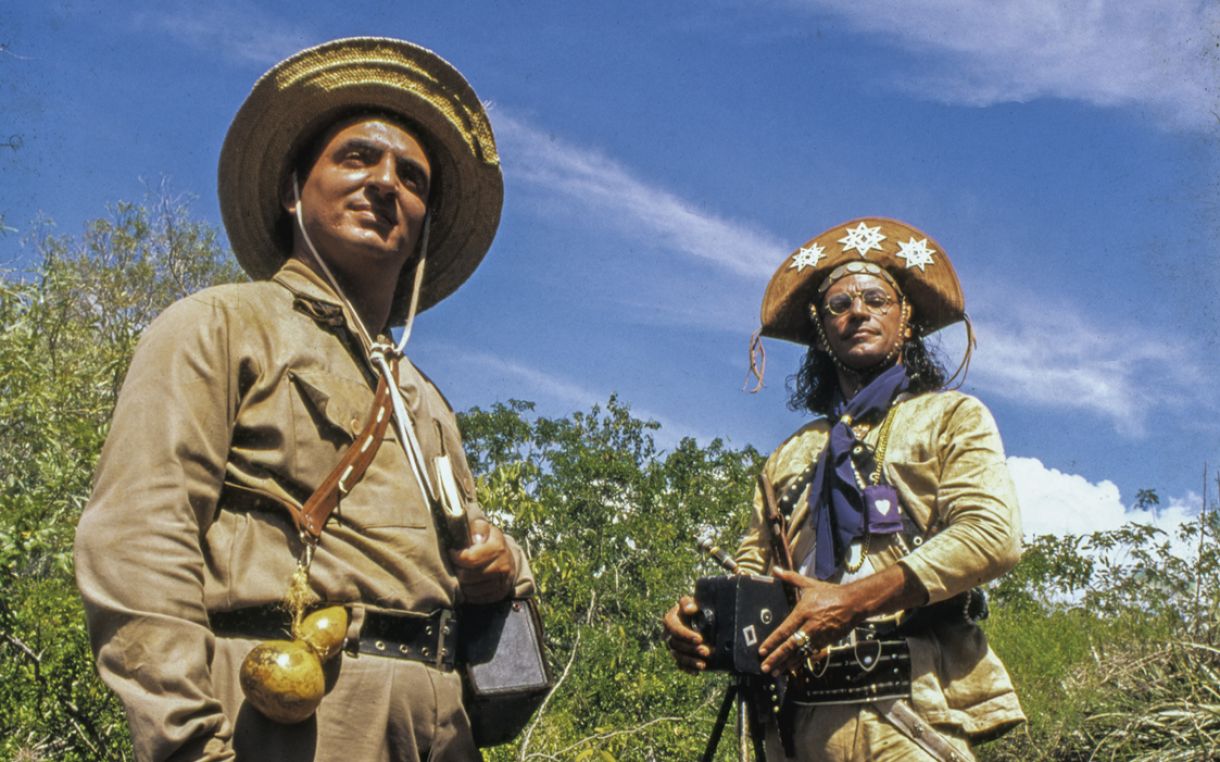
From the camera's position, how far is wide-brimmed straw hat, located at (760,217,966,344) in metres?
4.17

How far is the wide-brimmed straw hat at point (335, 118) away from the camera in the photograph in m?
3.10

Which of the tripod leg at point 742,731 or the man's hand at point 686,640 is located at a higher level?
the man's hand at point 686,640

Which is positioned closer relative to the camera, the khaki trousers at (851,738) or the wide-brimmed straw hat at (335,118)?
the wide-brimmed straw hat at (335,118)

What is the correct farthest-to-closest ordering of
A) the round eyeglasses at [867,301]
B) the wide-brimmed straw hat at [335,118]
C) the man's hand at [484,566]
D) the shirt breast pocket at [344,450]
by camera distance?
the round eyeglasses at [867,301] → the wide-brimmed straw hat at [335,118] → the man's hand at [484,566] → the shirt breast pocket at [344,450]

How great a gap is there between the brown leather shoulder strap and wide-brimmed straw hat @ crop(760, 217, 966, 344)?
2.12 meters

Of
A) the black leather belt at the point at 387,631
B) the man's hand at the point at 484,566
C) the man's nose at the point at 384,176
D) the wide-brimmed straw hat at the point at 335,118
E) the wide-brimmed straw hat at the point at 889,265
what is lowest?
the black leather belt at the point at 387,631

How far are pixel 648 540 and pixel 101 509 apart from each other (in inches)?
856

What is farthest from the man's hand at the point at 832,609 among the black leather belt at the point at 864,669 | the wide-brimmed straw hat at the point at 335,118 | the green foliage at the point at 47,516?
the green foliage at the point at 47,516

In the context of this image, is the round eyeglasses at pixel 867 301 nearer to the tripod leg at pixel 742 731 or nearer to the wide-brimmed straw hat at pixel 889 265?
the wide-brimmed straw hat at pixel 889 265

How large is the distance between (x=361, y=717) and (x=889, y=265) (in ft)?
8.84

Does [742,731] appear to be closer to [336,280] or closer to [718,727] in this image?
[718,727]

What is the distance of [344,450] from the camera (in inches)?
99.8

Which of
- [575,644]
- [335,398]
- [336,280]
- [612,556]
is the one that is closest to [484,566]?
[335,398]

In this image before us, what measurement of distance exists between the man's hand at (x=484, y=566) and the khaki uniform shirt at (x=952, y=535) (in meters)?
1.28
